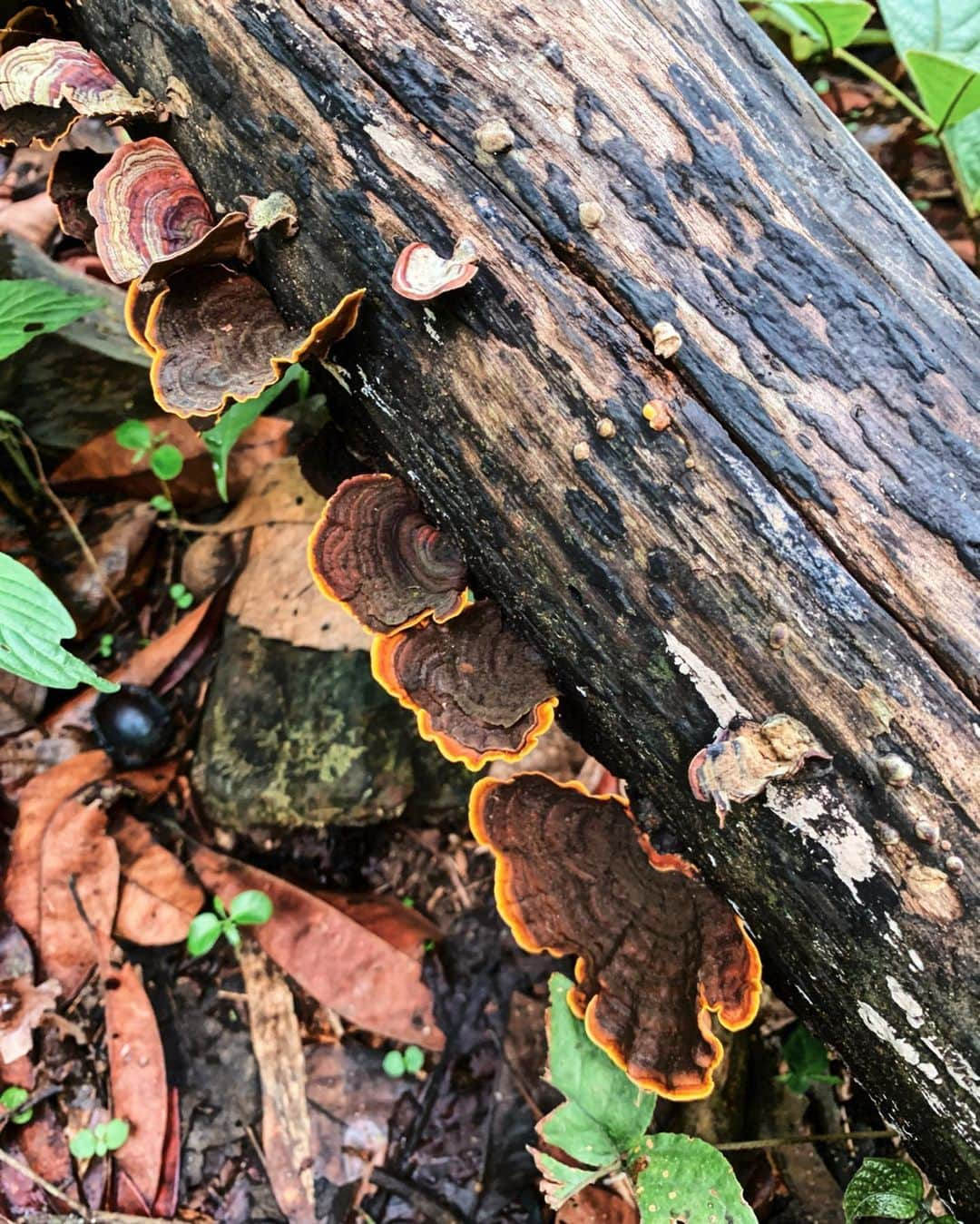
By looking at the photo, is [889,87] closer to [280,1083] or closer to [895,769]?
[895,769]

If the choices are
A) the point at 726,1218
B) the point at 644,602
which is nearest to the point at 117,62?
the point at 644,602

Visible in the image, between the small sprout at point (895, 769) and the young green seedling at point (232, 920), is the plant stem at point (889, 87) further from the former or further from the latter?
the young green seedling at point (232, 920)

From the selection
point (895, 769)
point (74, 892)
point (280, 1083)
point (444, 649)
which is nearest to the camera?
point (895, 769)

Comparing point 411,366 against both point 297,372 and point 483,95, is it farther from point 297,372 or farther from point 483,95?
point 297,372

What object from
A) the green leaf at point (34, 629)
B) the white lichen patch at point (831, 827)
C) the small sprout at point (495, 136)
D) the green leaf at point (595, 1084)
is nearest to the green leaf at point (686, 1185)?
the green leaf at point (595, 1084)

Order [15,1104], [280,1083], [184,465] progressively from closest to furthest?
[15,1104] < [280,1083] < [184,465]

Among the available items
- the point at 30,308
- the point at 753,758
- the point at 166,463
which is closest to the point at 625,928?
the point at 753,758
